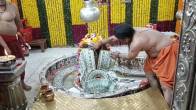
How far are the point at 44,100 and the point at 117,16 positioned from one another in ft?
11.2

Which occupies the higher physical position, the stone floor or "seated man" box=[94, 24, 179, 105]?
"seated man" box=[94, 24, 179, 105]

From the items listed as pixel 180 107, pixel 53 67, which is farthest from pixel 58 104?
pixel 180 107

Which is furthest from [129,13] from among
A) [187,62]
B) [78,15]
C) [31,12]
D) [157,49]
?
[187,62]

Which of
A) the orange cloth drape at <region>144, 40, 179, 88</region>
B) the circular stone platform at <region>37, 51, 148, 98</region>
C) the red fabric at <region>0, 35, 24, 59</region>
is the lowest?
the circular stone platform at <region>37, 51, 148, 98</region>

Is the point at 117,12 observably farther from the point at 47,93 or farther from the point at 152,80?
the point at 47,93

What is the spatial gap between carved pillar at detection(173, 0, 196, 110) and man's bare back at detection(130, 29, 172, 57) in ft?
4.84

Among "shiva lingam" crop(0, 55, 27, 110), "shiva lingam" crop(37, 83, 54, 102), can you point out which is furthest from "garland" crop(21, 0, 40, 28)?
"shiva lingam" crop(37, 83, 54, 102)

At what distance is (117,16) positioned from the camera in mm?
6273

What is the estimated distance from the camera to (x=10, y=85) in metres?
3.28

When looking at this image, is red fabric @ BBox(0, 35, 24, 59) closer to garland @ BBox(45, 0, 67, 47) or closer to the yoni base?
the yoni base

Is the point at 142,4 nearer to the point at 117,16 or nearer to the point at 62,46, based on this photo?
the point at 117,16

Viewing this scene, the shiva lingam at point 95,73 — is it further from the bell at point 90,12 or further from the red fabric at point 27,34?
the red fabric at point 27,34

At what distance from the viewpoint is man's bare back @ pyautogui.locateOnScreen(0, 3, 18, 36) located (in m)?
4.02

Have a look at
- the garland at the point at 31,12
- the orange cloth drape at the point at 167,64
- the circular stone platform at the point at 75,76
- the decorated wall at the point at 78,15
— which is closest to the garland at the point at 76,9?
the decorated wall at the point at 78,15
